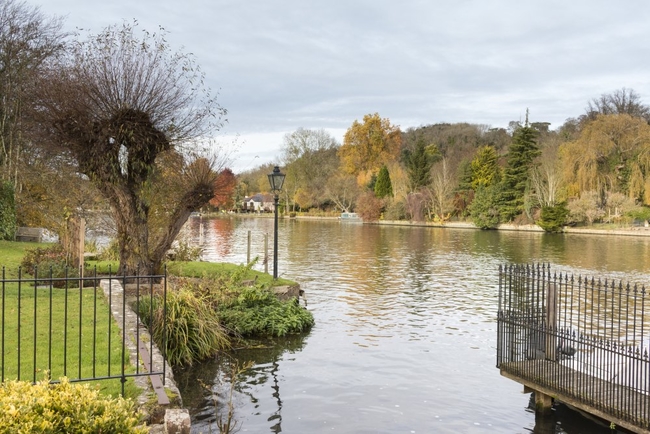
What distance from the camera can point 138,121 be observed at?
42.1ft

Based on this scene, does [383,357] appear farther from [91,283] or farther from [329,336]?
[91,283]

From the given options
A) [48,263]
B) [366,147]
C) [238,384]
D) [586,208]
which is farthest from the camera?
[366,147]

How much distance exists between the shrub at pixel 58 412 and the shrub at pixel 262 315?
26.4 ft

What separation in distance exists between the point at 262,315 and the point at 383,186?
196 feet

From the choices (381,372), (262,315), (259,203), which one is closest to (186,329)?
→ (262,315)

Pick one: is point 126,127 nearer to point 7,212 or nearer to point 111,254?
point 111,254

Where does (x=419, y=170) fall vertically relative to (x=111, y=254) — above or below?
above

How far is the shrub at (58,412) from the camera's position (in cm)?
352

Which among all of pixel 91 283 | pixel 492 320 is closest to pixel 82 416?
pixel 91 283

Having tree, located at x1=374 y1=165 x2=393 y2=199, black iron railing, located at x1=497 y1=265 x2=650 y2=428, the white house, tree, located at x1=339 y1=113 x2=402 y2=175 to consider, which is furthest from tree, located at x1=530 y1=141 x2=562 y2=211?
the white house

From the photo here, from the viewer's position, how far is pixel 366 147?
8406cm

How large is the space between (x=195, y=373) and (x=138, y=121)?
19.9 feet

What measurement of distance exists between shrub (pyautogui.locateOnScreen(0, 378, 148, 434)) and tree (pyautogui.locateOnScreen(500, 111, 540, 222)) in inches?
2232

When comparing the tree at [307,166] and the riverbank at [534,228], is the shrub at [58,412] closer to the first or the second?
the riverbank at [534,228]
